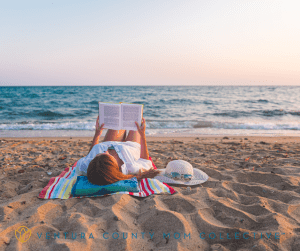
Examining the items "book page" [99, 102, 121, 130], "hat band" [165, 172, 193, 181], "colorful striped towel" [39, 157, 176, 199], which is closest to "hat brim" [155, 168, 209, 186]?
"hat band" [165, 172, 193, 181]

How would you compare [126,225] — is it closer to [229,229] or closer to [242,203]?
[229,229]

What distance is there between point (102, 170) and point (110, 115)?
1189 millimetres

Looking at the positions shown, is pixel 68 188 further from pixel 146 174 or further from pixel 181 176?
pixel 181 176

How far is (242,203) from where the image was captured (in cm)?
271

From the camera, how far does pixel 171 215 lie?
91.4 inches

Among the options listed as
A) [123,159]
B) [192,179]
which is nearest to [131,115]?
[123,159]

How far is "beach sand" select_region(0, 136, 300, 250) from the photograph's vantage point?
1.95 metres

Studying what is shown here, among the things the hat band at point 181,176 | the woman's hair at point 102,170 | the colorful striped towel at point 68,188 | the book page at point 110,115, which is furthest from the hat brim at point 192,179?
the book page at point 110,115

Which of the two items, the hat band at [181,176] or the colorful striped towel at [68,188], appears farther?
the hat band at [181,176]

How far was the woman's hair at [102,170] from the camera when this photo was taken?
2817 millimetres

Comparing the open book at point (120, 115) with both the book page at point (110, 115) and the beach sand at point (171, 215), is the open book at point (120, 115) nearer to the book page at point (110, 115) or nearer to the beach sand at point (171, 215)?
the book page at point (110, 115)

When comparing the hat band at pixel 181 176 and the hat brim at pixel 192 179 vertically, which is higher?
the hat band at pixel 181 176

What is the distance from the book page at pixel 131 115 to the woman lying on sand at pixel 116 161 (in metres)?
0.10

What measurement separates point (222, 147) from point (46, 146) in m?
5.04
